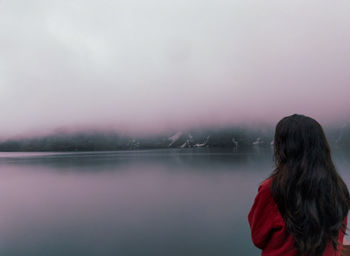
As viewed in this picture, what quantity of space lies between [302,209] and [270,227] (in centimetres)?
20

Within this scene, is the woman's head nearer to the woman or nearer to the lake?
the woman

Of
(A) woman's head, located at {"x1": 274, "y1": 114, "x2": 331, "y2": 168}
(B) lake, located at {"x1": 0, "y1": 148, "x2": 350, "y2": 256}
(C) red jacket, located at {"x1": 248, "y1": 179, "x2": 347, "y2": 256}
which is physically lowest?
(B) lake, located at {"x1": 0, "y1": 148, "x2": 350, "y2": 256}

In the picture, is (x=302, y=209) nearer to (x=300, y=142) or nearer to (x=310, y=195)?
(x=310, y=195)

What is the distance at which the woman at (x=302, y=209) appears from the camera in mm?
1335

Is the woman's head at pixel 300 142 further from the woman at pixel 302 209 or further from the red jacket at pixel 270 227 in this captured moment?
the red jacket at pixel 270 227

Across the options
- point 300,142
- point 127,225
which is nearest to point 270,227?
point 300,142

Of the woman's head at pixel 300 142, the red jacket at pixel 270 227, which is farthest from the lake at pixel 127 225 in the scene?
the woman's head at pixel 300 142

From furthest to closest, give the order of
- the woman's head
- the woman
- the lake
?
the lake → the woman's head → the woman

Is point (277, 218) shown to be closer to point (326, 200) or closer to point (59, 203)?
point (326, 200)

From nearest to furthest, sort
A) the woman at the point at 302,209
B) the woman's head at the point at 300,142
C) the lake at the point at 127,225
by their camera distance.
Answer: the woman at the point at 302,209, the woman's head at the point at 300,142, the lake at the point at 127,225

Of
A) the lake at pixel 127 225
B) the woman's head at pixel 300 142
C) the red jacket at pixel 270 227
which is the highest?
the woman's head at pixel 300 142

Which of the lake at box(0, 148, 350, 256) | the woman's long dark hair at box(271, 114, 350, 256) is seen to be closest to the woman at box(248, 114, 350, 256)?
the woman's long dark hair at box(271, 114, 350, 256)

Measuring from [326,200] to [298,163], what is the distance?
242 millimetres

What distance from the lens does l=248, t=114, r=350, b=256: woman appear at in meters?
1.33
